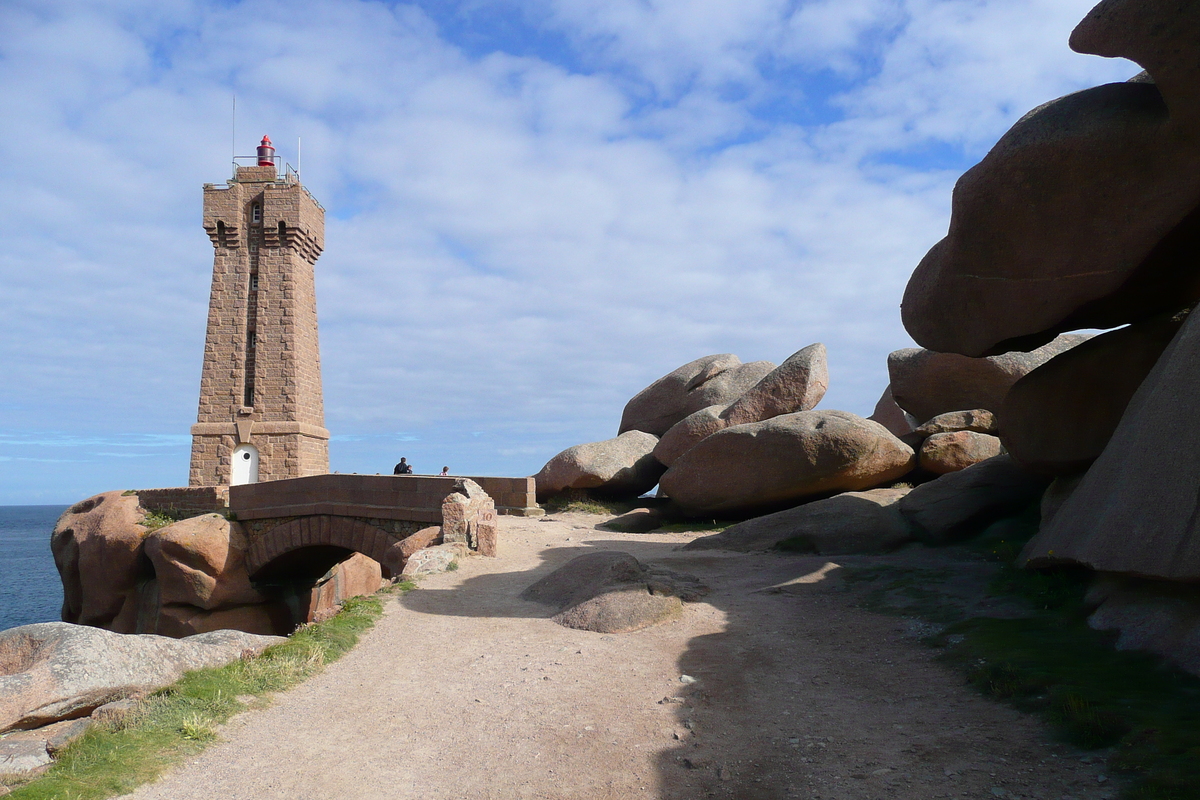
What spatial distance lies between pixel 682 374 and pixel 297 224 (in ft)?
53.3

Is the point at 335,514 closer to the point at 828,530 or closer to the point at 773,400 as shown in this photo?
the point at 773,400

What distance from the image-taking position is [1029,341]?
35.8ft

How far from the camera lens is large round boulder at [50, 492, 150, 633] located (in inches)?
969

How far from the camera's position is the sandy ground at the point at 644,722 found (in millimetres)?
5117

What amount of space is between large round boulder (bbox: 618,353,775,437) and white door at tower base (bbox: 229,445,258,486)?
46.1 ft

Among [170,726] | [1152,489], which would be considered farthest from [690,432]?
[170,726]

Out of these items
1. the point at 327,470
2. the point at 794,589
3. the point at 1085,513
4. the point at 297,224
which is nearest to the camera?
the point at 1085,513

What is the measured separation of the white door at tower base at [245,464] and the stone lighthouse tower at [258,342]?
34 mm

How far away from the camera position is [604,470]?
22.9m

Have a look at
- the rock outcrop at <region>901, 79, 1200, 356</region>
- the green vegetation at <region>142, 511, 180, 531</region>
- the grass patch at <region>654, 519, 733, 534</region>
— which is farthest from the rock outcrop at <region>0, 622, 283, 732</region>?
the green vegetation at <region>142, 511, 180, 531</region>

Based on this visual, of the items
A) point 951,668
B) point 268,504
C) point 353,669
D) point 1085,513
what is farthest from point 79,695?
point 268,504

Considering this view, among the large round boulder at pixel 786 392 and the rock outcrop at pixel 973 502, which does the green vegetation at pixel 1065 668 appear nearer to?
the rock outcrop at pixel 973 502

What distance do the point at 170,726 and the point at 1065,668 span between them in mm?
7110

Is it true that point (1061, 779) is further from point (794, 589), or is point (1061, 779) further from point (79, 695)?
point (79, 695)
